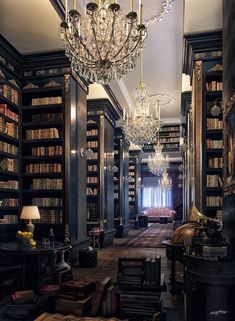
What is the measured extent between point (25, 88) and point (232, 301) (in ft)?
16.8

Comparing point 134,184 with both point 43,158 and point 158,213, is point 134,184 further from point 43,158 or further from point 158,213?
point 43,158

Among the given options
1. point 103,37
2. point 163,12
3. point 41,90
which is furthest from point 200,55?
point 41,90

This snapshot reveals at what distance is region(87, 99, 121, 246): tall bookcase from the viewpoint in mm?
9109

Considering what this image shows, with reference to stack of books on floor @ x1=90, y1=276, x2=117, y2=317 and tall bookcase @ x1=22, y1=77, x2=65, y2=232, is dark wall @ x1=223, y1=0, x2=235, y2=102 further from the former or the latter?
tall bookcase @ x1=22, y1=77, x2=65, y2=232

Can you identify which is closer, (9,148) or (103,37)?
(103,37)

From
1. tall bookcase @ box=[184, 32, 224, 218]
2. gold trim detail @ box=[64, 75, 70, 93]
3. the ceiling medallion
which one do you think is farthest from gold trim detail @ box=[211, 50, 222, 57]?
gold trim detail @ box=[64, 75, 70, 93]

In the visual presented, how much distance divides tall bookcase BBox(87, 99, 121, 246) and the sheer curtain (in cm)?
1283

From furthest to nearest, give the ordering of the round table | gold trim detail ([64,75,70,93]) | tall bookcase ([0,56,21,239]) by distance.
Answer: gold trim detail ([64,75,70,93]) → tall bookcase ([0,56,21,239]) → the round table

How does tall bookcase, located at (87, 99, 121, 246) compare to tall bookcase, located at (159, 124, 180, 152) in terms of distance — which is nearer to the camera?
tall bookcase, located at (87, 99, 121, 246)

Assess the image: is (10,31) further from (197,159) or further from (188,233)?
(188,233)

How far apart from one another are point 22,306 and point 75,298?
1.96ft

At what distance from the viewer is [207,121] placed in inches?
224

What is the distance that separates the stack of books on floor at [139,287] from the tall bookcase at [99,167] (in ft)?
15.2

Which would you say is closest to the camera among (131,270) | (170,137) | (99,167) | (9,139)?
(131,270)
